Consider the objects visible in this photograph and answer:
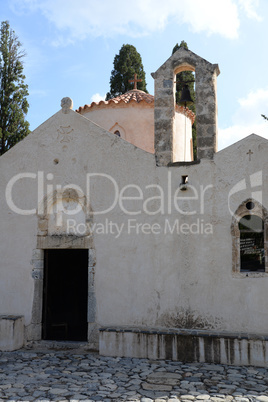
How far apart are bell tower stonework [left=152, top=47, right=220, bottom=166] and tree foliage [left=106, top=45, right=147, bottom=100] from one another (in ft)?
27.9

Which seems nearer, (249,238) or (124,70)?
(249,238)

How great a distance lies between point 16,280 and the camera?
25.2 feet

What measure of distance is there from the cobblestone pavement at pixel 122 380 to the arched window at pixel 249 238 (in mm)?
1555

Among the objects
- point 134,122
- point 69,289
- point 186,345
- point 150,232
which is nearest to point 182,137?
point 134,122

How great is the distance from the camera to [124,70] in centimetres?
1588

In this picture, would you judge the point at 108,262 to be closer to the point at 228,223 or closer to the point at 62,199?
the point at 62,199

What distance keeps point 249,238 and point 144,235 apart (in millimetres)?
1748

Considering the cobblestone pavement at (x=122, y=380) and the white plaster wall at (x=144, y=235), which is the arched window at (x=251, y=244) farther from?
the cobblestone pavement at (x=122, y=380)

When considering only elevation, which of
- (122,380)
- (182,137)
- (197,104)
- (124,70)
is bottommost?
(122,380)

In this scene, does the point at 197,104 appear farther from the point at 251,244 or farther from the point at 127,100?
the point at 127,100

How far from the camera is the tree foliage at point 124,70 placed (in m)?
15.8

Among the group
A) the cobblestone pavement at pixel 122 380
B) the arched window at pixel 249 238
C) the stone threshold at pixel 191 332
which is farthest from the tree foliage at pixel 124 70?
the cobblestone pavement at pixel 122 380

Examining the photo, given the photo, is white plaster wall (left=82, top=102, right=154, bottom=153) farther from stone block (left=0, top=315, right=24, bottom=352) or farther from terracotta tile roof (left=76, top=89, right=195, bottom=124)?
stone block (left=0, top=315, right=24, bottom=352)

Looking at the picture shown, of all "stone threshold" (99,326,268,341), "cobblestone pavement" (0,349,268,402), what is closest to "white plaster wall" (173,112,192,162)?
"stone threshold" (99,326,268,341)
